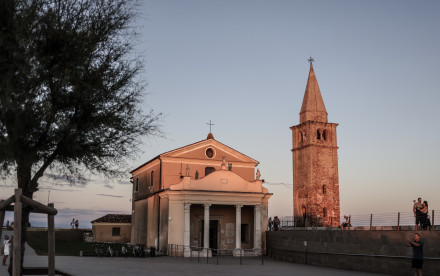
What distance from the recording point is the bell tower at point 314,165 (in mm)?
49031

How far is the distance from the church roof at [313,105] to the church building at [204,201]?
641 inches

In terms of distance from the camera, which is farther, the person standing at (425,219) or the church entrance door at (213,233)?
the church entrance door at (213,233)

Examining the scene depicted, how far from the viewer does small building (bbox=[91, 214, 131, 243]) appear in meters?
49.8

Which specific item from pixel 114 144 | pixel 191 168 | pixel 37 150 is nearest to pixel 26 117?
pixel 37 150

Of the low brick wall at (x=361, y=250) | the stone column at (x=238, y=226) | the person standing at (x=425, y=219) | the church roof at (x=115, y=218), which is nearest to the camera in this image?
the low brick wall at (x=361, y=250)

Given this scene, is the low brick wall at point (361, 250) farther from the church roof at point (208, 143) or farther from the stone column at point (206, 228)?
the church roof at point (208, 143)

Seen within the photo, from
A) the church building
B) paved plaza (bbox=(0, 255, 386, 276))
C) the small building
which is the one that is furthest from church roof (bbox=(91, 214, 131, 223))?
paved plaza (bbox=(0, 255, 386, 276))

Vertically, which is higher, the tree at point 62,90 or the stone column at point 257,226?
the tree at point 62,90

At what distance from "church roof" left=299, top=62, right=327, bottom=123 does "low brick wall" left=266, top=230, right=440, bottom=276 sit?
2459 centimetres

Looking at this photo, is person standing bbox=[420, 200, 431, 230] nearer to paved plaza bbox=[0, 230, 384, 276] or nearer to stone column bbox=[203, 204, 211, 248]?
paved plaza bbox=[0, 230, 384, 276]

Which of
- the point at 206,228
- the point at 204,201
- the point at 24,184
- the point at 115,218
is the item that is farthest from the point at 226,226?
the point at 24,184

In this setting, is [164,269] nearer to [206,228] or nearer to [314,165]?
[206,228]

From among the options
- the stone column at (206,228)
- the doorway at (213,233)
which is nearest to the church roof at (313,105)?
the doorway at (213,233)

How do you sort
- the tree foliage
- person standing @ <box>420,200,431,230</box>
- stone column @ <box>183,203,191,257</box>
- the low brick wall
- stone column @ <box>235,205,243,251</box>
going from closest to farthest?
the tree foliage, the low brick wall, person standing @ <box>420,200,431,230</box>, stone column @ <box>183,203,191,257</box>, stone column @ <box>235,205,243,251</box>
